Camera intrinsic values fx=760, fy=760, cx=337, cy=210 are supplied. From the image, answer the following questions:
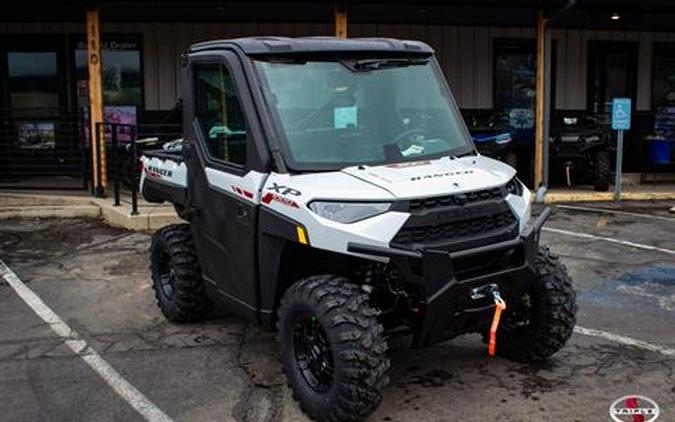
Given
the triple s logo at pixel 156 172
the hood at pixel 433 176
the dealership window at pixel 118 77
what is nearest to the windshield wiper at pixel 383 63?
the hood at pixel 433 176

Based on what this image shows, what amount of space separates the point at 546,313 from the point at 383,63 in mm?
1837

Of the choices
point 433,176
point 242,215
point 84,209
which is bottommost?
point 84,209

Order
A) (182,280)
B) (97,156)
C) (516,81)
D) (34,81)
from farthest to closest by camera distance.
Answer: (516,81)
(34,81)
(97,156)
(182,280)

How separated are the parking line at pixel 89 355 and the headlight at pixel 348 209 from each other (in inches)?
57.7

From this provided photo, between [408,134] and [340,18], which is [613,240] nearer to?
[340,18]

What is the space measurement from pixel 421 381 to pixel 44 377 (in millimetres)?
2398

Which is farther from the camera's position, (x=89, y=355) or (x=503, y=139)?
(x=503, y=139)

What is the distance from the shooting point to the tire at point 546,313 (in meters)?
4.62

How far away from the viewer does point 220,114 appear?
4805 mm

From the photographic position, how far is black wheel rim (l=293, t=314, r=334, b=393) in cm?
409

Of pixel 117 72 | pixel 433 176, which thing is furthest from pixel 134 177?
pixel 433 176

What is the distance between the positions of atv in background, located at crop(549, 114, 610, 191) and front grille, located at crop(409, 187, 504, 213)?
29.4 ft

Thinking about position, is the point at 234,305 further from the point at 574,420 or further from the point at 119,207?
the point at 119,207

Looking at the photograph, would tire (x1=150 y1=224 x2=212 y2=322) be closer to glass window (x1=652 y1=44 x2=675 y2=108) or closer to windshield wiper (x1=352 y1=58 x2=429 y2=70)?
windshield wiper (x1=352 y1=58 x2=429 y2=70)
